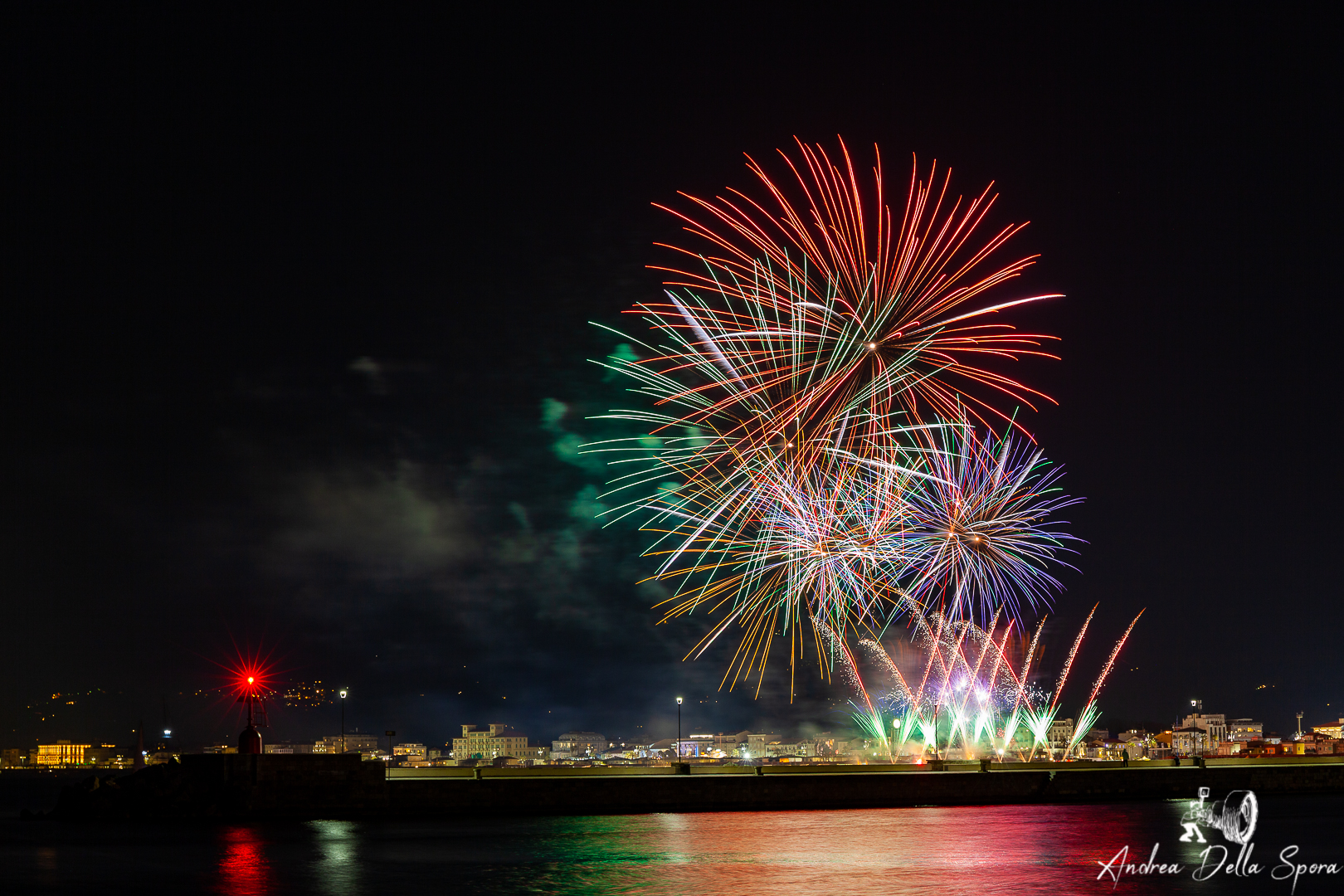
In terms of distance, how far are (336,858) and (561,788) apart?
53.8ft

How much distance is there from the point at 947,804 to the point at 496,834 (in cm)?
2027

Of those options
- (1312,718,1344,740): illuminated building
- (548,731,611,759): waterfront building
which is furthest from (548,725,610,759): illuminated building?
(1312,718,1344,740): illuminated building

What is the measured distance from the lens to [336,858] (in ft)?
104

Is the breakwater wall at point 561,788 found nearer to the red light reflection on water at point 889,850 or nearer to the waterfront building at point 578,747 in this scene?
the red light reflection on water at point 889,850

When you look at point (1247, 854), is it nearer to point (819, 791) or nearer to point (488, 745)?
point (819, 791)

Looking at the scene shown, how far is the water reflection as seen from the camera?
2648 centimetres

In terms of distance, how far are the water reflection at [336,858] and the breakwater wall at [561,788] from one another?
6.72 ft

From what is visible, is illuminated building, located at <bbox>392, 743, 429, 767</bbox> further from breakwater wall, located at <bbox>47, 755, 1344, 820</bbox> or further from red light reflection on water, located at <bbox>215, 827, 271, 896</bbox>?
red light reflection on water, located at <bbox>215, 827, 271, 896</bbox>

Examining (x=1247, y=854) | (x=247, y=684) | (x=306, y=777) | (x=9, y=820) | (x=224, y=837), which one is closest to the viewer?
(x=1247, y=854)

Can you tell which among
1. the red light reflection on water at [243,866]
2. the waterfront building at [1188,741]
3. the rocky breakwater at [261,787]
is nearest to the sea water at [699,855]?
the red light reflection on water at [243,866]

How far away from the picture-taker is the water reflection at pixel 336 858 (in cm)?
2648

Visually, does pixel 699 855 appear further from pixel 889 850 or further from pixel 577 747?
pixel 577 747

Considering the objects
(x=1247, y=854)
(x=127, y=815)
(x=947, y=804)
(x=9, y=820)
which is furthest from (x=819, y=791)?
(x=9, y=820)

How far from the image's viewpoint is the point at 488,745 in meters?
179
